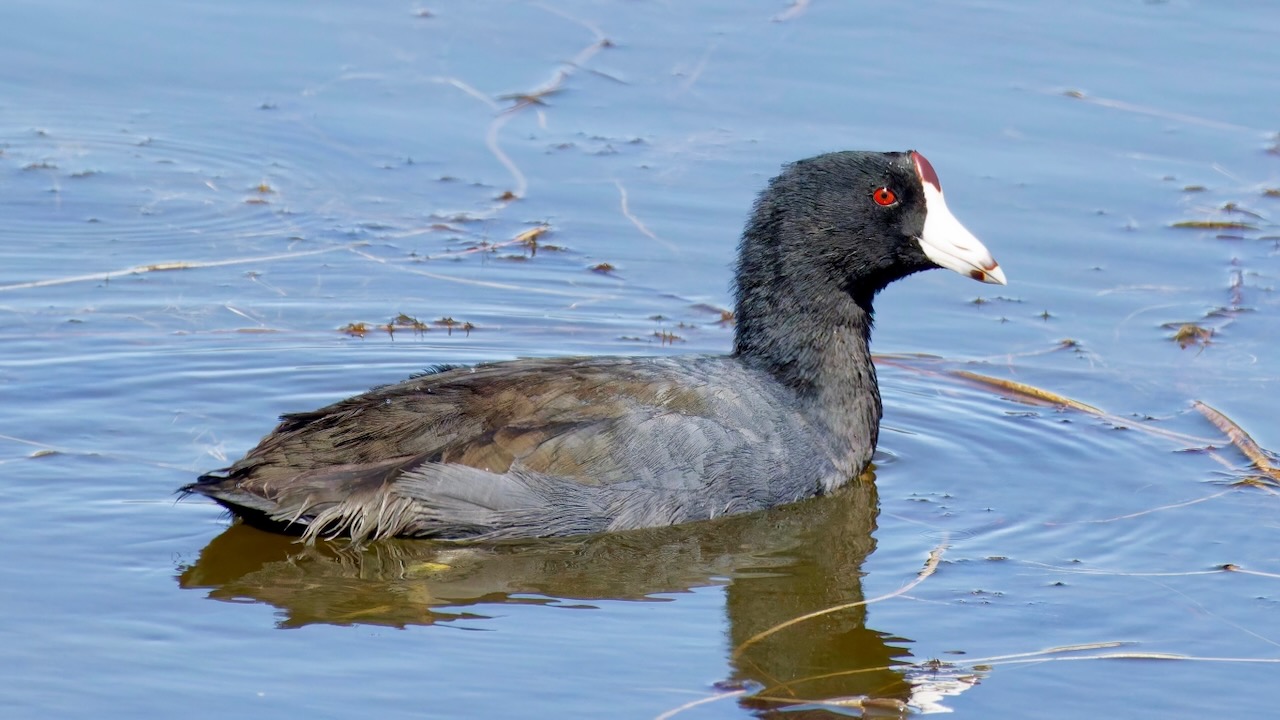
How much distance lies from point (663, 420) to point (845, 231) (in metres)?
1.09

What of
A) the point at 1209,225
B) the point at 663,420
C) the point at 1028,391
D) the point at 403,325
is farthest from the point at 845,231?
the point at 1209,225

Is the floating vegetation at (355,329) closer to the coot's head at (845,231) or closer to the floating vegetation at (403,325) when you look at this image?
the floating vegetation at (403,325)

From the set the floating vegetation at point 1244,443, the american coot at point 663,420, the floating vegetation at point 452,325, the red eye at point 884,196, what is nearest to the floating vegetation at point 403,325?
the floating vegetation at point 452,325

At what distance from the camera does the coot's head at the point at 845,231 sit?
6.55m

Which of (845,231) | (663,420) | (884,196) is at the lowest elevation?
(663,420)

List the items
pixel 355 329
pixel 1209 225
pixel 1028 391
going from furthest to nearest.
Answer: pixel 1209 225
pixel 355 329
pixel 1028 391

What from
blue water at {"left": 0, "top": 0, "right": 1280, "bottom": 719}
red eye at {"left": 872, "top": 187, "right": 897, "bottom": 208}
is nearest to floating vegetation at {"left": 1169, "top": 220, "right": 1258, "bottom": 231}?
blue water at {"left": 0, "top": 0, "right": 1280, "bottom": 719}

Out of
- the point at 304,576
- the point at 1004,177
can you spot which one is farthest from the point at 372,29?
the point at 304,576

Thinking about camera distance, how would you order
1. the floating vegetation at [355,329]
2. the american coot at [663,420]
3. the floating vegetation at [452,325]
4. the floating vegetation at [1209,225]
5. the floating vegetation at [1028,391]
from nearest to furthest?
the american coot at [663,420] < the floating vegetation at [1028,391] < the floating vegetation at [355,329] < the floating vegetation at [452,325] < the floating vegetation at [1209,225]

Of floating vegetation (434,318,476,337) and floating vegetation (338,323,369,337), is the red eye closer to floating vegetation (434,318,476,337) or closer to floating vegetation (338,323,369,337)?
floating vegetation (434,318,476,337)

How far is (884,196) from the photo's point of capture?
655 cm

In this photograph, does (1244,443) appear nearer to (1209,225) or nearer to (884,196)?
(884,196)

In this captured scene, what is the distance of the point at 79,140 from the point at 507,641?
5.50 m

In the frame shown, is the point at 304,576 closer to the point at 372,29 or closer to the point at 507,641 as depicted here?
the point at 507,641
